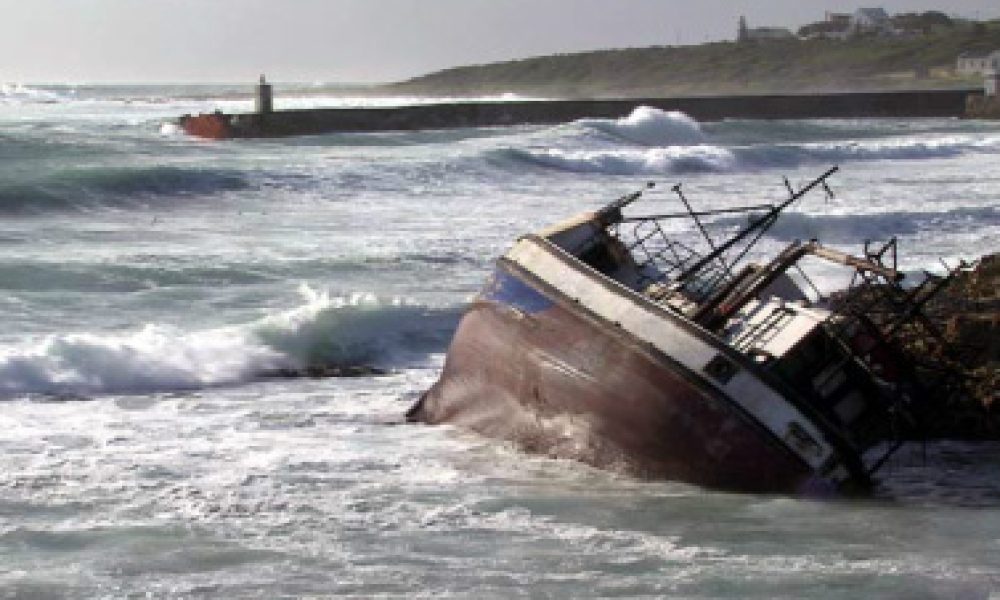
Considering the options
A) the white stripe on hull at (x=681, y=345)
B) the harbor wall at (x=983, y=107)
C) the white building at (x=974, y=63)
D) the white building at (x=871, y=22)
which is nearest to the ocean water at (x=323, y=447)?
the white stripe on hull at (x=681, y=345)

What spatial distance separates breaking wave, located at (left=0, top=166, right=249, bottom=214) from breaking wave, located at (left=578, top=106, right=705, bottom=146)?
24178mm

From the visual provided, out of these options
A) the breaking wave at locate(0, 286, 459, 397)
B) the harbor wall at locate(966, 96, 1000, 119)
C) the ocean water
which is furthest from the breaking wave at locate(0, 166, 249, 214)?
the harbor wall at locate(966, 96, 1000, 119)

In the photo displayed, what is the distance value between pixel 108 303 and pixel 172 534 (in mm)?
9355

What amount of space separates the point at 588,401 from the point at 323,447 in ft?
7.18

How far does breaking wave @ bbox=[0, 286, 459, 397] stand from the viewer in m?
15.8

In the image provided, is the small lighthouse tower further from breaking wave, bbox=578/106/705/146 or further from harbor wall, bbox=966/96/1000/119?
harbor wall, bbox=966/96/1000/119

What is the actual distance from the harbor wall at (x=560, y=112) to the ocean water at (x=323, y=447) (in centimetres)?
2199

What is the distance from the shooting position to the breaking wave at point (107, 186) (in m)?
29.4

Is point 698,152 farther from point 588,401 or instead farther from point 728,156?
point 588,401

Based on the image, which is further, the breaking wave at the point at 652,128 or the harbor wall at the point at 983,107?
the harbor wall at the point at 983,107

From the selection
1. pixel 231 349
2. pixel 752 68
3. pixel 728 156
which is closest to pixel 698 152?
pixel 728 156

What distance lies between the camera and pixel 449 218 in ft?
95.7

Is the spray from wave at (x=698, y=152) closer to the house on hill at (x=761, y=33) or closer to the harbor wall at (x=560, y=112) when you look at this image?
the harbor wall at (x=560, y=112)

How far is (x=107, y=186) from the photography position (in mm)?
31547
